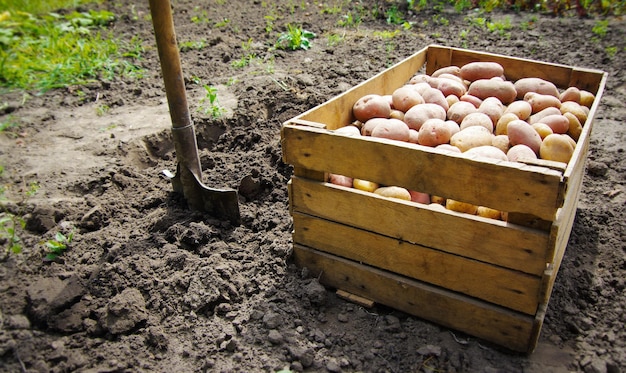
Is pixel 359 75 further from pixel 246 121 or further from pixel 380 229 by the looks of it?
pixel 380 229

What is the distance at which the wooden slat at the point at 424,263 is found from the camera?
6.84ft

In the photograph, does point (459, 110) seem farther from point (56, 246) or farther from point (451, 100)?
point (56, 246)

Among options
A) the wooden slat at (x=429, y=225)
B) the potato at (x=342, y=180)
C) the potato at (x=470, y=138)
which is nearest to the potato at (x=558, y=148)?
the potato at (x=470, y=138)

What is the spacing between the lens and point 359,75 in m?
4.75

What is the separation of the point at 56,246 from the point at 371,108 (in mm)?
1872

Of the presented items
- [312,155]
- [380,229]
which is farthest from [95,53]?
[380,229]

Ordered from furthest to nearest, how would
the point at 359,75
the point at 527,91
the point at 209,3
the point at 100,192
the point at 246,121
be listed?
1. the point at 209,3
2. the point at 359,75
3. the point at 246,121
4. the point at 100,192
5. the point at 527,91

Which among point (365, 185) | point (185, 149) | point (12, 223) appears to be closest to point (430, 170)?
point (365, 185)

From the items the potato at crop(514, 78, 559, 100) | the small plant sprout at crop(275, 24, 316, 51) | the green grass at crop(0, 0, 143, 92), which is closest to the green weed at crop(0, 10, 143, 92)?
the green grass at crop(0, 0, 143, 92)

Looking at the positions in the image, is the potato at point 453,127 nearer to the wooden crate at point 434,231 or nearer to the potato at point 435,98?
the potato at point 435,98

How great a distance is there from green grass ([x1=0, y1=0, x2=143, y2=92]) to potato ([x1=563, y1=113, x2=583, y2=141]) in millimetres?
3948

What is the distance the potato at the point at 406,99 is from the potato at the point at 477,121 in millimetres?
314

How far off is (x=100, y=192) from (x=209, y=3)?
494 cm

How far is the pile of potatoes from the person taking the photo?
230 centimetres
